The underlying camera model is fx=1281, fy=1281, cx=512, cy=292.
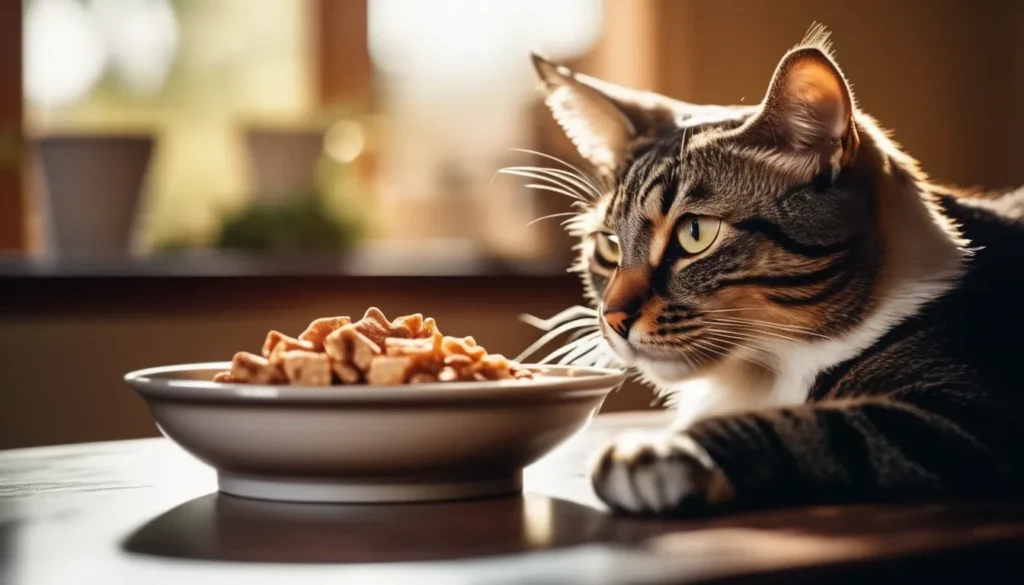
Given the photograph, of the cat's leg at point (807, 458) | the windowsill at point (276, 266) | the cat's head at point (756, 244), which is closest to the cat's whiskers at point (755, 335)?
the cat's head at point (756, 244)

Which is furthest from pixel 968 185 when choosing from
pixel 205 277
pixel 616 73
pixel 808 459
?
pixel 808 459

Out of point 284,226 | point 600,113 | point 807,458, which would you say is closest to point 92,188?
point 284,226

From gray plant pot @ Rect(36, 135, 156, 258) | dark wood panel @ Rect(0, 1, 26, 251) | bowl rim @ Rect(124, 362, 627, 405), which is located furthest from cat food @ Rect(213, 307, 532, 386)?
dark wood panel @ Rect(0, 1, 26, 251)

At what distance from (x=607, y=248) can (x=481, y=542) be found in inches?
20.9

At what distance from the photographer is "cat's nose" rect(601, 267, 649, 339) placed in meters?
1.08

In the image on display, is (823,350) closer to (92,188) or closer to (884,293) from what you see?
(884,293)

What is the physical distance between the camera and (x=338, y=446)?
2.77ft

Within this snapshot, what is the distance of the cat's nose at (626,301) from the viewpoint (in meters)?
1.08

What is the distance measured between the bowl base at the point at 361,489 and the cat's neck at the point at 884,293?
0.80 feet

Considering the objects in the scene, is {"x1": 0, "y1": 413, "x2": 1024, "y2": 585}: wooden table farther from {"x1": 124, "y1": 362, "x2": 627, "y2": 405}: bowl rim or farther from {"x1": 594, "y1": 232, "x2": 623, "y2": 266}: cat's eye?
{"x1": 594, "y1": 232, "x2": 623, "y2": 266}: cat's eye

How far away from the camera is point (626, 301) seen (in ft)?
3.56

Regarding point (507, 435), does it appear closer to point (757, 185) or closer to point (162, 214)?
point (757, 185)

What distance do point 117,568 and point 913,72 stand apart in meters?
2.83

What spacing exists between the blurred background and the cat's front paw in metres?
1.69
